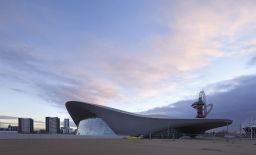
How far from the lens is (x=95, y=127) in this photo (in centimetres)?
11944

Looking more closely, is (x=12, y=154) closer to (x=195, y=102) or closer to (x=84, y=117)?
(x=84, y=117)

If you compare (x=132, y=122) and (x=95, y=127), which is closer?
(x=132, y=122)

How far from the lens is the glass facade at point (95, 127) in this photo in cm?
11682

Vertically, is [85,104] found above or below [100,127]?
above

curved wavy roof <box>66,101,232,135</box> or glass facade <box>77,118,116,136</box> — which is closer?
curved wavy roof <box>66,101,232,135</box>

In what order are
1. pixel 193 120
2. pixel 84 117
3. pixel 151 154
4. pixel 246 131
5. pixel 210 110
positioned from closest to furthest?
pixel 151 154 → pixel 193 120 → pixel 84 117 → pixel 210 110 → pixel 246 131

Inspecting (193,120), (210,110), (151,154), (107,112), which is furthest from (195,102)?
(151,154)

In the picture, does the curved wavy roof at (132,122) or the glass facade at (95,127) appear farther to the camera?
the glass facade at (95,127)

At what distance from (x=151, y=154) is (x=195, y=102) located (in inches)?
4659

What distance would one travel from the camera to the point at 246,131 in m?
153

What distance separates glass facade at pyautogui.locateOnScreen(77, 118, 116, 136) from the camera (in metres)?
117

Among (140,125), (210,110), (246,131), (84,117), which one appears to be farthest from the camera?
(246,131)

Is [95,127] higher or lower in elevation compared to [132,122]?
lower

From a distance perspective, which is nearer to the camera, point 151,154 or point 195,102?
point 151,154
